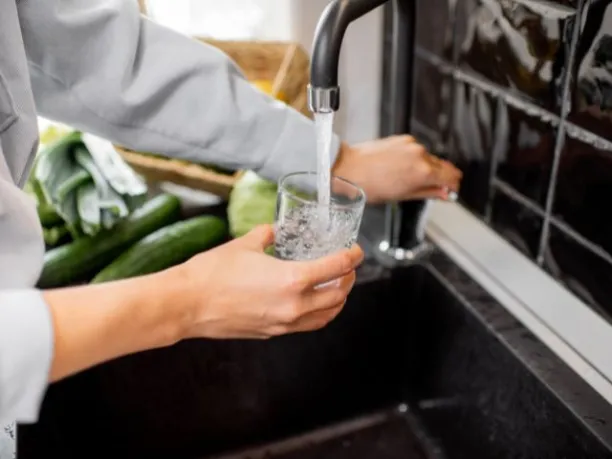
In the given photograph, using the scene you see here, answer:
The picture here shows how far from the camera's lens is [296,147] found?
29.2 inches

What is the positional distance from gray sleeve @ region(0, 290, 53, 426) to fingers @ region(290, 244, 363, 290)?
179 mm

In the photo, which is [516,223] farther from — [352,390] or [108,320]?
[108,320]

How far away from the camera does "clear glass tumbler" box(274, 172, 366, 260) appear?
0.62 meters

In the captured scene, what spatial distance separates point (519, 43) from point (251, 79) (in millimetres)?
401

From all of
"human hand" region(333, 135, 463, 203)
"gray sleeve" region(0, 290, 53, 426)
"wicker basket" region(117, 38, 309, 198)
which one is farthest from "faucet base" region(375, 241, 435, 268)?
"gray sleeve" region(0, 290, 53, 426)

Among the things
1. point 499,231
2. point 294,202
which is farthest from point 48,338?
point 499,231

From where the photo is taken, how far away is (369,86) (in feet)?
3.59

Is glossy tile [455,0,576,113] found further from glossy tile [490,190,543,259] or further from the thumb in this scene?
the thumb

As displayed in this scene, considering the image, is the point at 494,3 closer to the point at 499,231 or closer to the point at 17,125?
the point at 499,231

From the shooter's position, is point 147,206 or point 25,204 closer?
point 25,204

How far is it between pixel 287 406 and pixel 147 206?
0.30 metres

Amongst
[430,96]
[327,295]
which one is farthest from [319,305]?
[430,96]

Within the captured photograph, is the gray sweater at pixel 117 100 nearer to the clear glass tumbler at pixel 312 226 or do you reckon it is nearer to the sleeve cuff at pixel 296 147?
the sleeve cuff at pixel 296 147

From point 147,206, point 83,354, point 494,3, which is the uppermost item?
point 494,3
